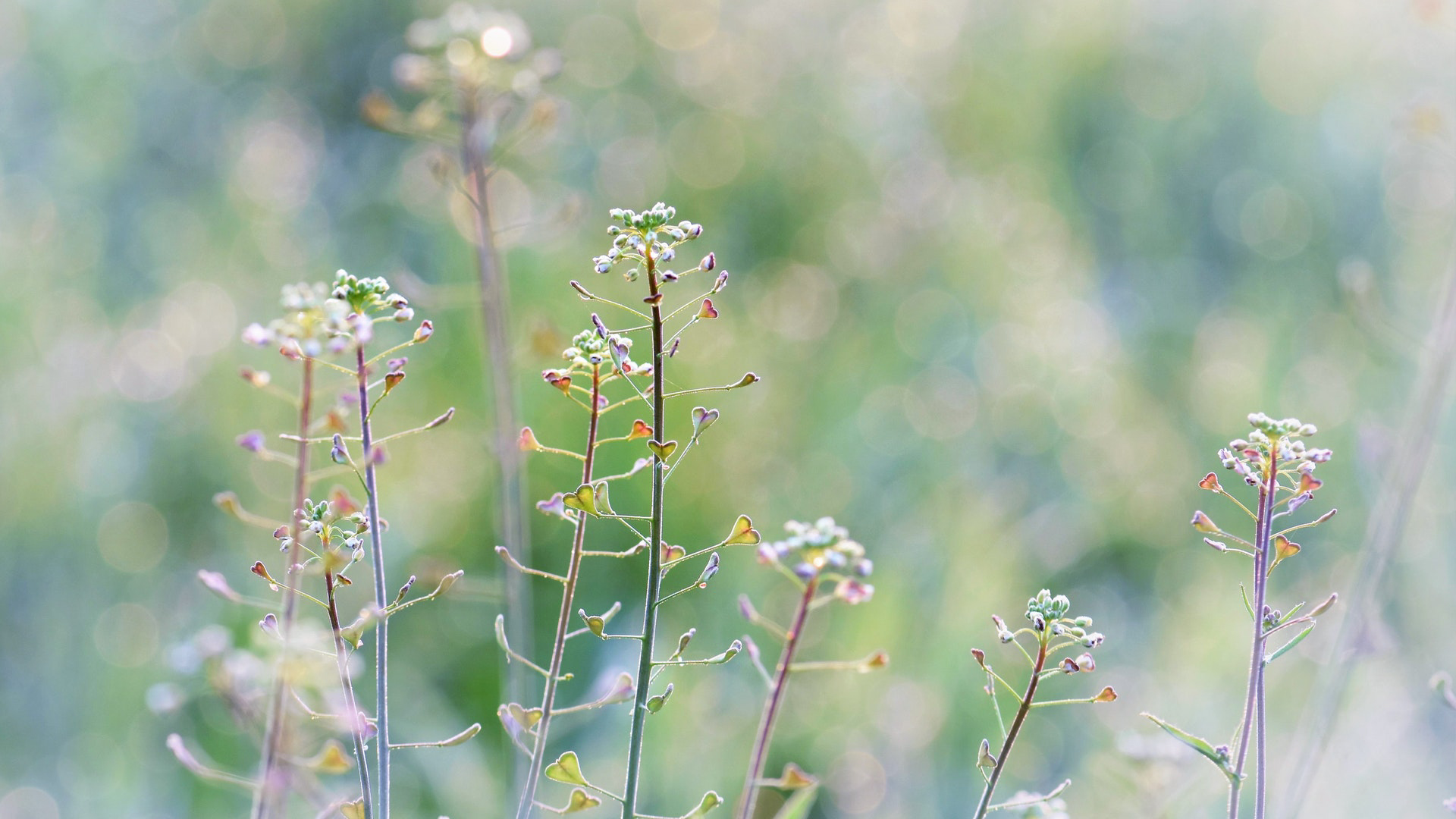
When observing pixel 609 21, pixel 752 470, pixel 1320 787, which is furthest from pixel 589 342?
pixel 609 21

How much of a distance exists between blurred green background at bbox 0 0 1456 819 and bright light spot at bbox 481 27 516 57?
43 mm

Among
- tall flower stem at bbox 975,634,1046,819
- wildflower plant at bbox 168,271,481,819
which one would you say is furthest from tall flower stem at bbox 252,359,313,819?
tall flower stem at bbox 975,634,1046,819

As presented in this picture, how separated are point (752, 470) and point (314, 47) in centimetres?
149

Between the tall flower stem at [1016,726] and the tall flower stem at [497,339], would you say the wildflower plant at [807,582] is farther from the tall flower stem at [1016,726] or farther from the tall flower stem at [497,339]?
the tall flower stem at [497,339]

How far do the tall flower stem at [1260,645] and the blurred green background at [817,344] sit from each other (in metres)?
0.14

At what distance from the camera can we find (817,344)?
50.6 inches

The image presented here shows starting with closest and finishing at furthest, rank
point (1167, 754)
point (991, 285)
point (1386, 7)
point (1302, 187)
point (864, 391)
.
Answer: point (1167, 754) → point (864, 391) → point (991, 285) → point (1302, 187) → point (1386, 7)

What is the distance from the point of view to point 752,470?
106 cm

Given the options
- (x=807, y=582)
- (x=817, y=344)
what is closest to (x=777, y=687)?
(x=807, y=582)

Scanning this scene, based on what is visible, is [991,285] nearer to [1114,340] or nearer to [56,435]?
[1114,340]

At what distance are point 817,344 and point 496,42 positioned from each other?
83 centimetres

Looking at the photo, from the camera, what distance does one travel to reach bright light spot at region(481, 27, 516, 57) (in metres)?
0.48

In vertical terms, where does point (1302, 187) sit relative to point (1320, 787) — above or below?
above

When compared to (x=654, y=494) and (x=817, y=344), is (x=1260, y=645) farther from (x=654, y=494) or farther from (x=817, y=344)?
(x=817, y=344)
